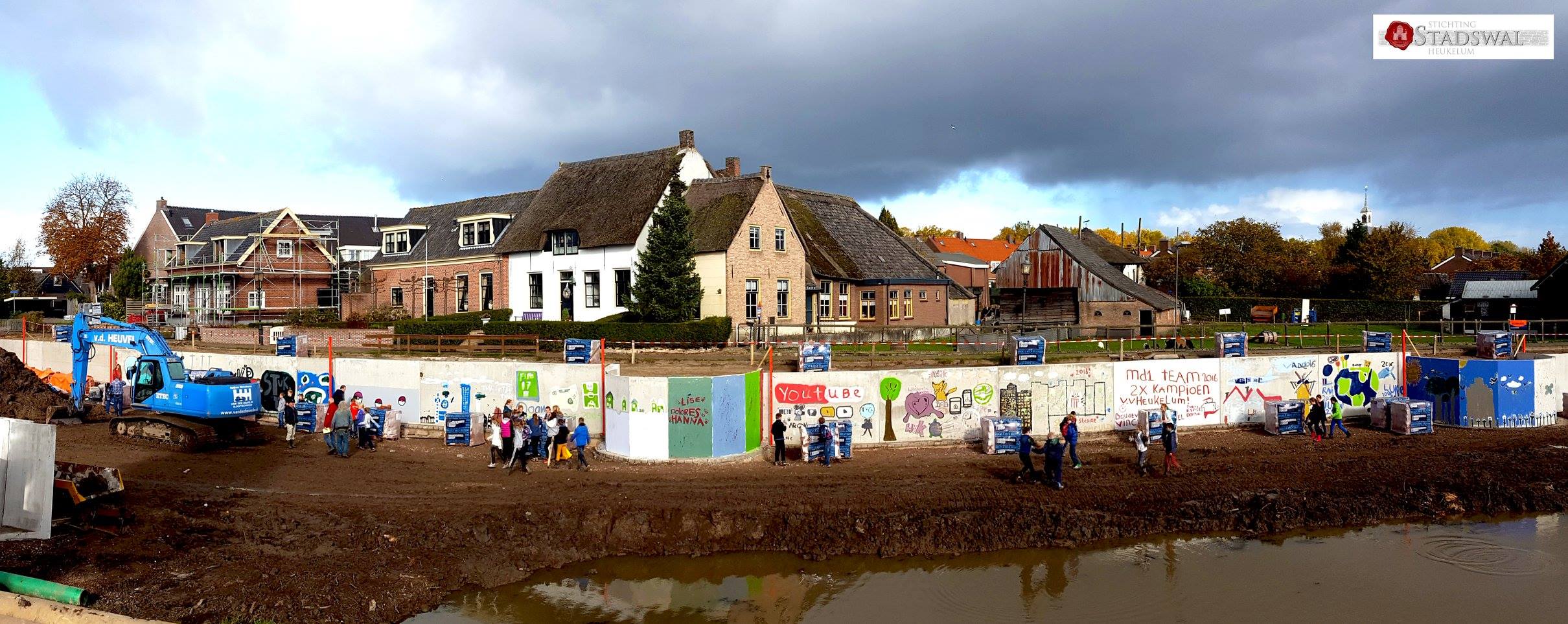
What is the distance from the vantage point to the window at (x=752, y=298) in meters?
41.3

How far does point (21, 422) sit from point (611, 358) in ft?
69.8

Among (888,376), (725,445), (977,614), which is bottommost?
(977,614)

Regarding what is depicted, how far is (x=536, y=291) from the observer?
46125 mm

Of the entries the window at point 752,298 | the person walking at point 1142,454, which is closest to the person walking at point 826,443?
the person walking at point 1142,454

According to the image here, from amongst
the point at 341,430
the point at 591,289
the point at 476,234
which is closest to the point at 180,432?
the point at 341,430

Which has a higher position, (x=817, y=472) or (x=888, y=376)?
(x=888, y=376)

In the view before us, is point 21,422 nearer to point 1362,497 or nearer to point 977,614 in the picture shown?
point 977,614

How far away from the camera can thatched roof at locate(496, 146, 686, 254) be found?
42.8 metres

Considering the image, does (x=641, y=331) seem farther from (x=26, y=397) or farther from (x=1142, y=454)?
(x=26, y=397)

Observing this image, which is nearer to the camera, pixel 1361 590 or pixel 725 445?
pixel 1361 590

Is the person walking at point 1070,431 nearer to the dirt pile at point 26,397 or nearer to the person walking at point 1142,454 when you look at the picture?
the person walking at point 1142,454

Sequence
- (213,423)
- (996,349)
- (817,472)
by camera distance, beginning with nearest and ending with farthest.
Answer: (817,472) → (213,423) → (996,349)

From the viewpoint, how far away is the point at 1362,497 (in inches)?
846

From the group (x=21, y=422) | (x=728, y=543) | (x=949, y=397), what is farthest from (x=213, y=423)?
(x=949, y=397)
